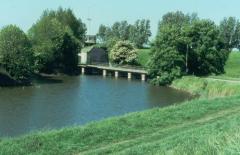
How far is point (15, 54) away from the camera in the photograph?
264ft

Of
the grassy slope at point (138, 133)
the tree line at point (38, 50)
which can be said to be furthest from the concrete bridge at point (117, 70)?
the grassy slope at point (138, 133)

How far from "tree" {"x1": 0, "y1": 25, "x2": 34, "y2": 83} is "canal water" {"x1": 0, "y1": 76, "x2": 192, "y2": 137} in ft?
9.23

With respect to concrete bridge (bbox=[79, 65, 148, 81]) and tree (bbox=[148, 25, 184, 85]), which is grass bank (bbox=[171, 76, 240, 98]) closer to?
tree (bbox=[148, 25, 184, 85])

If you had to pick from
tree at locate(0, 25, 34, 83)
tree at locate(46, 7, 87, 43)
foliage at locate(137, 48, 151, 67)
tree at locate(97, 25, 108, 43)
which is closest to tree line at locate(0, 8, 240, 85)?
tree at locate(0, 25, 34, 83)

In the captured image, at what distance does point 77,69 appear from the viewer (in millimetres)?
111875

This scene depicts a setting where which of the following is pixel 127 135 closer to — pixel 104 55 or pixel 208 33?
pixel 208 33

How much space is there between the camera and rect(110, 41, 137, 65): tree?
11738cm

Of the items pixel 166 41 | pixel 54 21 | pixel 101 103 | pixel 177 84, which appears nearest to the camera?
pixel 101 103

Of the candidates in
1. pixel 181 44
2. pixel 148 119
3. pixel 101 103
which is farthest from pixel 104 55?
pixel 148 119

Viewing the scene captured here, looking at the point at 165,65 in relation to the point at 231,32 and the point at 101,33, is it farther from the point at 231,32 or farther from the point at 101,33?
the point at 101,33

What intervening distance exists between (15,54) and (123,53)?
132 feet

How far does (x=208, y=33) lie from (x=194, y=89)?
67.1 feet

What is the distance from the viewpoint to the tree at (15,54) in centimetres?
7962

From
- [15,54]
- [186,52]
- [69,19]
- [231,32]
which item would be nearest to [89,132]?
[15,54]
